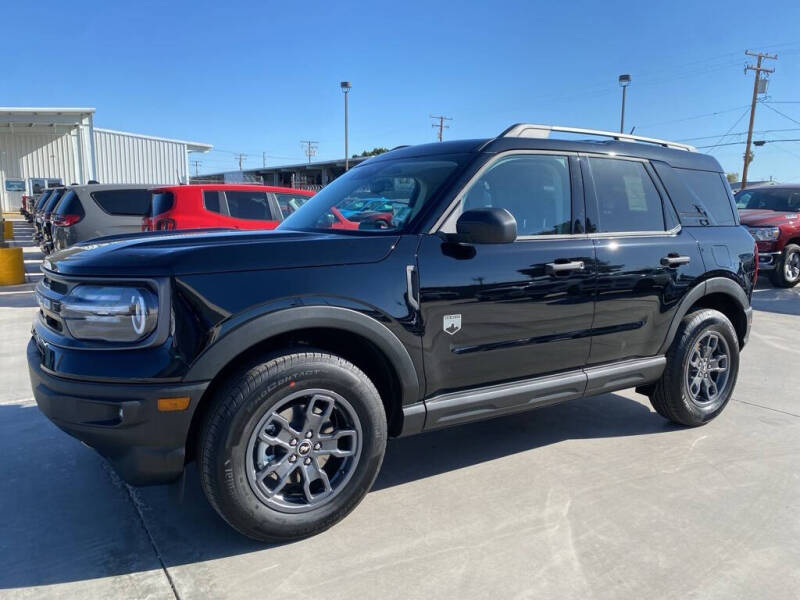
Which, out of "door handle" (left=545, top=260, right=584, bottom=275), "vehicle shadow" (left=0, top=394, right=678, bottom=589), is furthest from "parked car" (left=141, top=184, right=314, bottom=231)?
"door handle" (left=545, top=260, right=584, bottom=275)

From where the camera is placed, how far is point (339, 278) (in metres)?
2.64

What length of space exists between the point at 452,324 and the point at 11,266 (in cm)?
1013

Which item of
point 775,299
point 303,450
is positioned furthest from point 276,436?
point 775,299

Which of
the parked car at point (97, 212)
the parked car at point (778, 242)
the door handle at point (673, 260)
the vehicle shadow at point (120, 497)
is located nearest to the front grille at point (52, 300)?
the vehicle shadow at point (120, 497)

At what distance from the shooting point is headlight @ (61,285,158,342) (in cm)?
234

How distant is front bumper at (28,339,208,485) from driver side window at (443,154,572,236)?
177 cm

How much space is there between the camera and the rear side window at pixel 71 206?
10.2 m

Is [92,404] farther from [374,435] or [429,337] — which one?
[429,337]

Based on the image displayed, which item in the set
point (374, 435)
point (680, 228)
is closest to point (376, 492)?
point (374, 435)

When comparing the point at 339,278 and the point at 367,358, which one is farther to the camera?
the point at 367,358

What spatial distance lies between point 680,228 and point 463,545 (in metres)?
2.61

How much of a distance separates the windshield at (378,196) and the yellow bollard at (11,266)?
870 centimetres

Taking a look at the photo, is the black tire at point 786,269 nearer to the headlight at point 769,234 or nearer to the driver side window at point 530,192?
the headlight at point 769,234

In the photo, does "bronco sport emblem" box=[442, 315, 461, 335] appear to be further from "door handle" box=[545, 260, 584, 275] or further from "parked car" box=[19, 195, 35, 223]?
"parked car" box=[19, 195, 35, 223]
